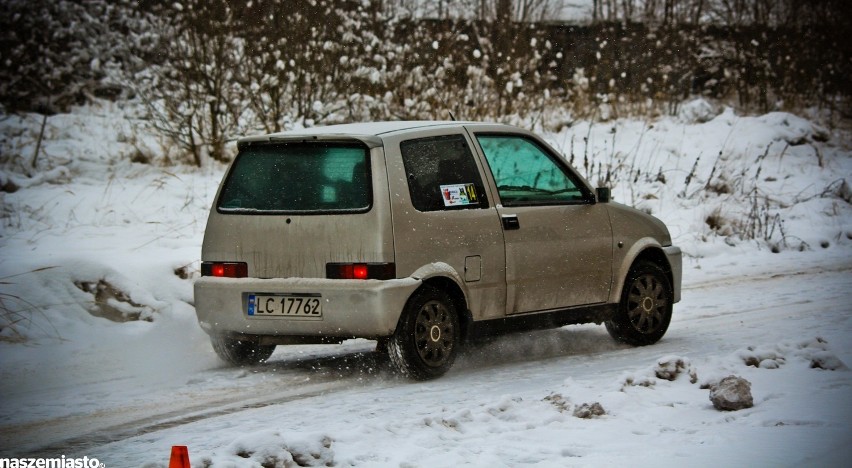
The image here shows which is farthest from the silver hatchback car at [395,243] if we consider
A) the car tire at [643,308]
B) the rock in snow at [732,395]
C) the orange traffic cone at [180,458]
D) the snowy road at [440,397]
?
the orange traffic cone at [180,458]

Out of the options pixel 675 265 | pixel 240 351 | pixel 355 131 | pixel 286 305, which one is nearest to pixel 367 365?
pixel 240 351

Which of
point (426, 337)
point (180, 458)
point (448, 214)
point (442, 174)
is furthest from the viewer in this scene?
point (442, 174)

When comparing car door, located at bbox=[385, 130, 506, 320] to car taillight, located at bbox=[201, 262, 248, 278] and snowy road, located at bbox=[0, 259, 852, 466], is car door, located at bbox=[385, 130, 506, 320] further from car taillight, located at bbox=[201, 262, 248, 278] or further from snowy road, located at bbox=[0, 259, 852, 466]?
car taillight, located at bbox=[201, 262, 248, 278]

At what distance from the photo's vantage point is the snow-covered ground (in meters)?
5.20

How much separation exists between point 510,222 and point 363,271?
1238 mm

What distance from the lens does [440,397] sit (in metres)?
6.41

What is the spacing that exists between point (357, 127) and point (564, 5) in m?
18.0

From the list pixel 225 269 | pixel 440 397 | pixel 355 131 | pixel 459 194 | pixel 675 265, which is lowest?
pixel 440 397

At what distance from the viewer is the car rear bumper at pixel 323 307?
6.59 metres

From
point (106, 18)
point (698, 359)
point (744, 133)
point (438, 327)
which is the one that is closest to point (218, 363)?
point (438, 327)

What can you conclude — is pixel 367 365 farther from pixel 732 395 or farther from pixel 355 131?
pixel 732 395

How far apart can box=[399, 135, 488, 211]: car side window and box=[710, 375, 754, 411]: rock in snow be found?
6.99 ft

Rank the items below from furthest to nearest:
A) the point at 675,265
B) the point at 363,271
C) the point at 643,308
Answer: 1. the point at 675,265
2. the point at 643,308
3. the point at 363,271

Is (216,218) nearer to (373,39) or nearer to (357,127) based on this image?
(357,127)
